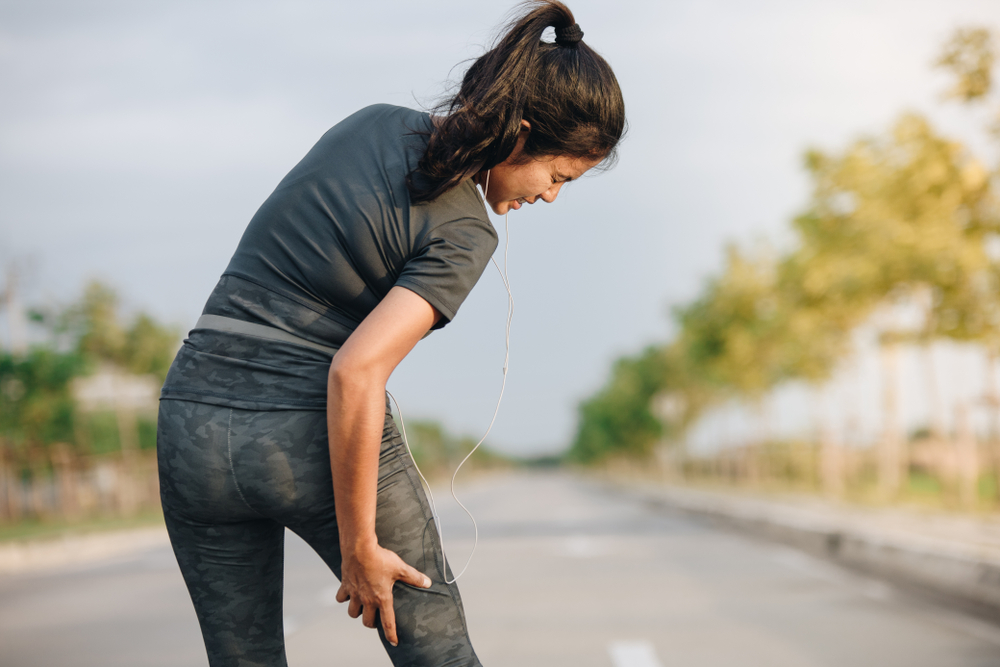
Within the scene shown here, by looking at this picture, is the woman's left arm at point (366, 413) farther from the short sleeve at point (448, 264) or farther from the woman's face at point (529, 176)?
the woman's face at point (529, 176)

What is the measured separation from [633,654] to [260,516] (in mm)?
4678

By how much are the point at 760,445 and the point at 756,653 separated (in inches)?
1372

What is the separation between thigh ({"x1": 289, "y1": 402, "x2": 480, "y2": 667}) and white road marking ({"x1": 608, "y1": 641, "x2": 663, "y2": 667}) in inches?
166

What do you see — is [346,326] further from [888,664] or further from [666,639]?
[666,639]

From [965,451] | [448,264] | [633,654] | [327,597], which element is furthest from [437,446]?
→ [448,264]

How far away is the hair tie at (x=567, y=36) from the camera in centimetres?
200

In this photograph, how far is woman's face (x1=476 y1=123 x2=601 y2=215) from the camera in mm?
1989

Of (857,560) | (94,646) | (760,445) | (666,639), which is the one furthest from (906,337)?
(760,445)

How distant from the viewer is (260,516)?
186 centimetres

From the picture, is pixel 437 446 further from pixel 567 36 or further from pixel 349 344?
pixel 349 344

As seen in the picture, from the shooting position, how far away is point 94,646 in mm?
6875

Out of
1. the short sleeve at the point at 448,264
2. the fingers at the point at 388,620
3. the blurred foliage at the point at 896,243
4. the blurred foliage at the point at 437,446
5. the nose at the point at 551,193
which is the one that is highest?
the blurred foliage at the point at 896,243

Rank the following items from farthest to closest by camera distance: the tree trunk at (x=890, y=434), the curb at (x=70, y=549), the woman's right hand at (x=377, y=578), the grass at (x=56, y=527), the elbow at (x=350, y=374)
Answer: the tree trunk at (x=890, y=434) < the grass at (x=56, y=527) < the curb at (x=70, y=549) < the woman's right hand at (x=377, y=578) < the elbow at (x=350, y=374)

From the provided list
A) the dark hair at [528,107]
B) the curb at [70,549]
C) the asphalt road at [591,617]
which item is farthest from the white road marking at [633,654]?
the curb at [70,549]
